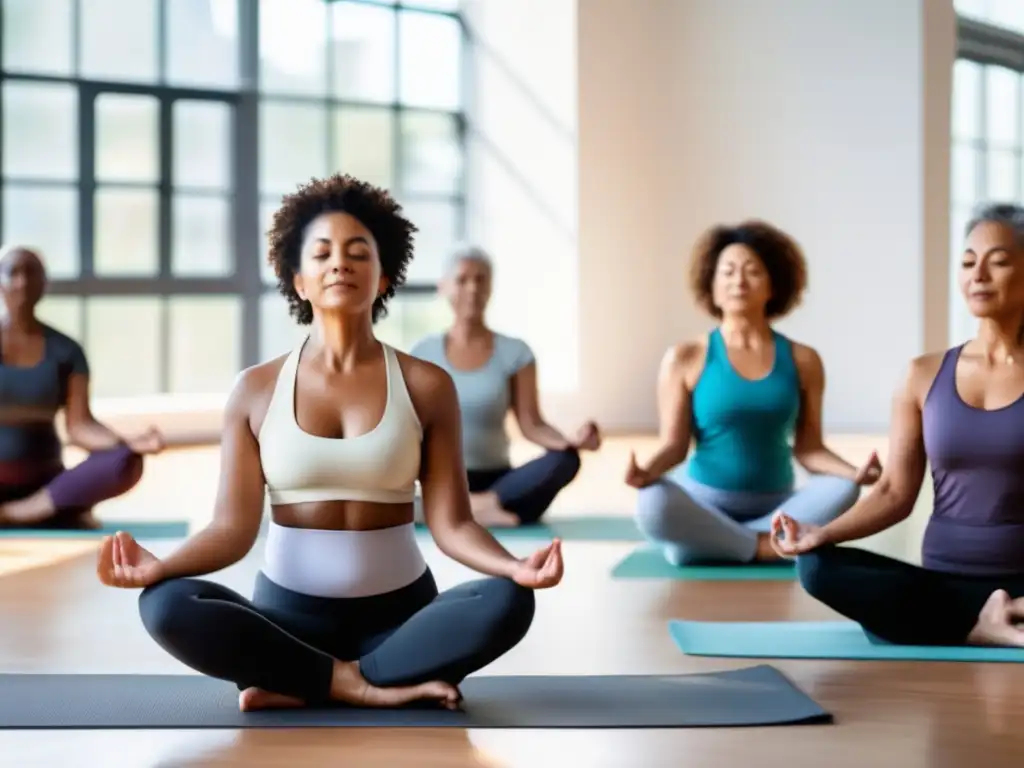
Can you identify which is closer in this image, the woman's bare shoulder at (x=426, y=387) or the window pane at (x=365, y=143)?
the woman's bare shoulder at (x=426, y=387)

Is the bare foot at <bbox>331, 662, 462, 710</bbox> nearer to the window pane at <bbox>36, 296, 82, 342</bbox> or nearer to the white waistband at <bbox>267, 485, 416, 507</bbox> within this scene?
the white waistband at <bbox>267, 485, 416, 507</bbox>

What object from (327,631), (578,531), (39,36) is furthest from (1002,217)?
(39,36)

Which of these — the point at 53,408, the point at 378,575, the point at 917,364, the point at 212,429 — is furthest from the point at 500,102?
the point at 378,575

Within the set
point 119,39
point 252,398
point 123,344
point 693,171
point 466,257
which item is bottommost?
point 252,398

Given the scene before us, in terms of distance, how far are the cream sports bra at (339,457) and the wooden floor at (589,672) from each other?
1.39 ft

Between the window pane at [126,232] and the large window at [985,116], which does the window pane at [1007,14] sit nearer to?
the large window at [985,116]

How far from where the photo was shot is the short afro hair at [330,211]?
3117mm

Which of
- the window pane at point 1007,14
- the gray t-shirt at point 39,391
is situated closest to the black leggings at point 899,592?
the gray t-shirt at point 39,391

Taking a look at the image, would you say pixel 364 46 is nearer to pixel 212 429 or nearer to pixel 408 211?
pixel 408 211

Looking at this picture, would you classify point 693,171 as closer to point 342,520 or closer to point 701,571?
point 701,571

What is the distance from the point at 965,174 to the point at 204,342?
15.0 feet

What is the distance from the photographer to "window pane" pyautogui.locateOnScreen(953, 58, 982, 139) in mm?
9914

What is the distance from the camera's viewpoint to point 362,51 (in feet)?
30.3

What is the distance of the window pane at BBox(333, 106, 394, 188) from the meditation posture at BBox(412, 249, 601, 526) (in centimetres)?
353
